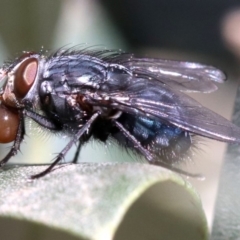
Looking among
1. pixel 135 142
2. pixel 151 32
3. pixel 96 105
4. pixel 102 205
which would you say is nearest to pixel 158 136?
pixel 135 142

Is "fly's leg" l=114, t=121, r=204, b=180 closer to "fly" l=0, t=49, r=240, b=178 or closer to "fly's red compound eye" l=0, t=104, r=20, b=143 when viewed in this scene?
"fly" l=0, t=49, r=240, b=178

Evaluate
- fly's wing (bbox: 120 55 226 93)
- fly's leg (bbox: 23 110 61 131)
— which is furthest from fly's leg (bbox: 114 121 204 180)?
fly's wing (bbox: 120 55 226 93)

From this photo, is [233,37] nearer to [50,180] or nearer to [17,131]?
[17,131]

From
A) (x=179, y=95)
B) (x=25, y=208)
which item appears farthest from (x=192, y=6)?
(x=25, y=208)

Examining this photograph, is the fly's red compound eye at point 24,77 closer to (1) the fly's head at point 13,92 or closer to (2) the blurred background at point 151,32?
(1) the fly's head at point 13,92

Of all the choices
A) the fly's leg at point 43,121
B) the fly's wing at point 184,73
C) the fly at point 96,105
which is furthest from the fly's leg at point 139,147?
the fly's wing at point 184,73

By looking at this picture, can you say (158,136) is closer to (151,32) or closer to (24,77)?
(24,77)
